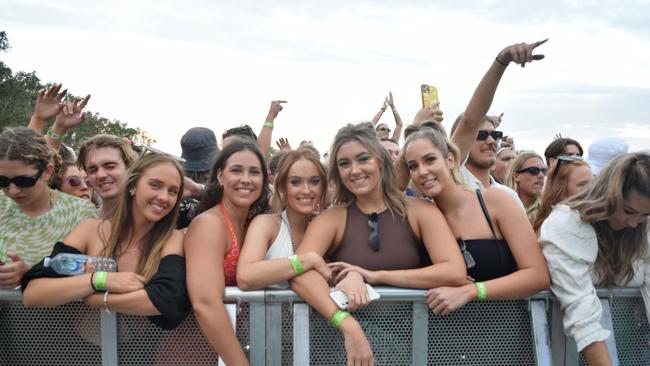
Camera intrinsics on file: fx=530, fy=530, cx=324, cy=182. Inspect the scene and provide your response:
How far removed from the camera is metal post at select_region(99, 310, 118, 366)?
2707 millimetres

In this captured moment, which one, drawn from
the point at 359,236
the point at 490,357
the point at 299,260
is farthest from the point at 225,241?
the point at 490,357

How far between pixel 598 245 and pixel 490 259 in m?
0.61

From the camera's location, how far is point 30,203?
339 centimetres

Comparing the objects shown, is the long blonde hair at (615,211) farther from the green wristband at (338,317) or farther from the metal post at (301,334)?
the metal post at (301,334)

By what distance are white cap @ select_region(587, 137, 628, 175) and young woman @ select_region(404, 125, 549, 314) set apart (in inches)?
90.8

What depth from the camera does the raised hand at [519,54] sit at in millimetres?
3342

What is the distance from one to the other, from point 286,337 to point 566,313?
1.50 metres

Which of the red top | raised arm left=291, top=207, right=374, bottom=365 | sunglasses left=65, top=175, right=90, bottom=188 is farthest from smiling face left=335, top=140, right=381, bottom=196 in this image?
sunglasses left=65, top=175, right=90, bottom=188

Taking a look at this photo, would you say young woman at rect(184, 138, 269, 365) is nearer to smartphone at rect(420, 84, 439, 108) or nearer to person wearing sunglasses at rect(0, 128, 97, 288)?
person wearing sunglasses at rect(0, 128, 97, 288)

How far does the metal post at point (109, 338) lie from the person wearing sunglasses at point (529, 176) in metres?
3.82

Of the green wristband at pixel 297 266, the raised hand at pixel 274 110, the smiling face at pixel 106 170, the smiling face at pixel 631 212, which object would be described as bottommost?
the green wristband at pixel 297 266

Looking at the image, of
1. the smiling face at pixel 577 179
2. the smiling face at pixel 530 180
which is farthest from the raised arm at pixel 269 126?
the smiling face at pixel 577 179

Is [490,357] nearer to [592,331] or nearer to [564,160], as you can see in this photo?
[592,331]

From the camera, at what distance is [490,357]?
2908 mm
